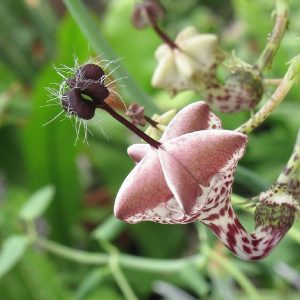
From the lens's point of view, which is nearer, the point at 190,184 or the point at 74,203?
the point at 190,184

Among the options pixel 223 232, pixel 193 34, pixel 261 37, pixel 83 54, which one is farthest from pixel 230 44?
pixel 223 232

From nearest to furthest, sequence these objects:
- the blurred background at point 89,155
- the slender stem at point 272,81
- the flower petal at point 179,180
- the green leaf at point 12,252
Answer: the flower petal at point 179,180
the slender stem at point 272,81
the green leaf at point 12,252
the blurred background at point 89,155

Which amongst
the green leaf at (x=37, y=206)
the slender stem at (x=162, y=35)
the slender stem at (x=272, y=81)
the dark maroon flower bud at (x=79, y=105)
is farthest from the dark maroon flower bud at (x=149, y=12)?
the green leaf at (x=37, y=206)

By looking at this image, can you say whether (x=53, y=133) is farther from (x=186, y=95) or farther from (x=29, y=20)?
(x=29, y=20)

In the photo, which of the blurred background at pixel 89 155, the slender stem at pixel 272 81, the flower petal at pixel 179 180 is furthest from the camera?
the blurred background at pixel 89 155

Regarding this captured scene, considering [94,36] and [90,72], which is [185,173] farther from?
[94,36]

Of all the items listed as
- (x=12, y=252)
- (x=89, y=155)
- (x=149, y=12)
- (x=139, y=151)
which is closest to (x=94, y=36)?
(x=149, y=12)

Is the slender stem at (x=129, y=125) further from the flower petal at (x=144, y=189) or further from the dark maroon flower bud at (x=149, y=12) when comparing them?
the dark maroon flower bud at (x=149, y=12)
